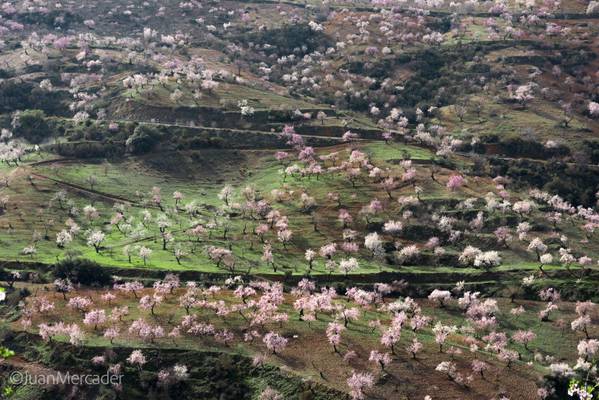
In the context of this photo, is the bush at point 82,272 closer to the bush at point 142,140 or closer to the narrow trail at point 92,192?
the narrow trail at point 92,192

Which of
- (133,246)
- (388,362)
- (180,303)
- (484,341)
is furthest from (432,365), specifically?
(133,246)

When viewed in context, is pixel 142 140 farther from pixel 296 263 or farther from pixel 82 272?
pixel 296 263

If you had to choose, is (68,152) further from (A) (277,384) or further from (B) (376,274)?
(A) (277,384)

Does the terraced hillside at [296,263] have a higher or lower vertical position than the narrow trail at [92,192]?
higher

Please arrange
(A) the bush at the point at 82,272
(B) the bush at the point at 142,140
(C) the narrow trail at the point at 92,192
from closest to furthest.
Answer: (A) the bush at the point at 82,272, (C) the narrow trail at the point at 92,192, (B) the bush at the point at 142,140

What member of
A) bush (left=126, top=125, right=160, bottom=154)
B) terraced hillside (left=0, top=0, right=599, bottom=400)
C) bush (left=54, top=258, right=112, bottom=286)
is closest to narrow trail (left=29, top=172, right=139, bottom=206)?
terraced hillside (left=0, top=0, right=599, bottom=400)

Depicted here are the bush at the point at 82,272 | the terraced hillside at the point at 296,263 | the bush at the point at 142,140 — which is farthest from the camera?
the bush at the point at 142,140

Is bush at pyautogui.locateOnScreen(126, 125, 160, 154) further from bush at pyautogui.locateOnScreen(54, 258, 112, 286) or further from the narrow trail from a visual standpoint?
bush at pyautogui.locateOnScreen(54, 258, 112, 286)

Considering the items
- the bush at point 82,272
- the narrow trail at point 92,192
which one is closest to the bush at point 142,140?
A: the narrow trail at point 92,192
